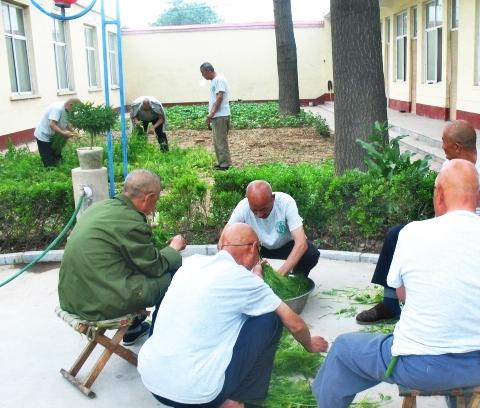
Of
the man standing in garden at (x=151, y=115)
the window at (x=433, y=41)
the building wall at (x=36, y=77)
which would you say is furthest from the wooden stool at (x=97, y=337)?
the window at (x=433, y=41)

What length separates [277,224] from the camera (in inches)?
179

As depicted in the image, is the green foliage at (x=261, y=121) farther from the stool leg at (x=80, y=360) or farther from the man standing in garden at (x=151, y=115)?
the stool leg at (x=80, y=360)

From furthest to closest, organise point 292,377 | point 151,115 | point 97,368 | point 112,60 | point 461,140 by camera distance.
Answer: point 112,60 → point 151,115 → point 461,140 → point 292,377 → point 97,368

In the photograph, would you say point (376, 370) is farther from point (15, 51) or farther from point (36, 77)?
point (36, 77)

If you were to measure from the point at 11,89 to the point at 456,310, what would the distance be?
52.7 ft

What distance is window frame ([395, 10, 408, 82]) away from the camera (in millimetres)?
21578

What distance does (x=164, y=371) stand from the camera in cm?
267

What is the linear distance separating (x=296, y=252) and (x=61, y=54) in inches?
757

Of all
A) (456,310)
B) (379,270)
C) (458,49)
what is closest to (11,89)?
(458,49)

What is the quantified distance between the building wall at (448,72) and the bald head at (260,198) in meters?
11.2

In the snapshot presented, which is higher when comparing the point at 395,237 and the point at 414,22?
the point at 414,22

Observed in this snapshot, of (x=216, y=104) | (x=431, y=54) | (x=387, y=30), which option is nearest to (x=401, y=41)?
(x=387, y=30)

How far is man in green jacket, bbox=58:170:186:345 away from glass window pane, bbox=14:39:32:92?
14.9m

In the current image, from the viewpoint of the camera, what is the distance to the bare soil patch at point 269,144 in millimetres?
11969
